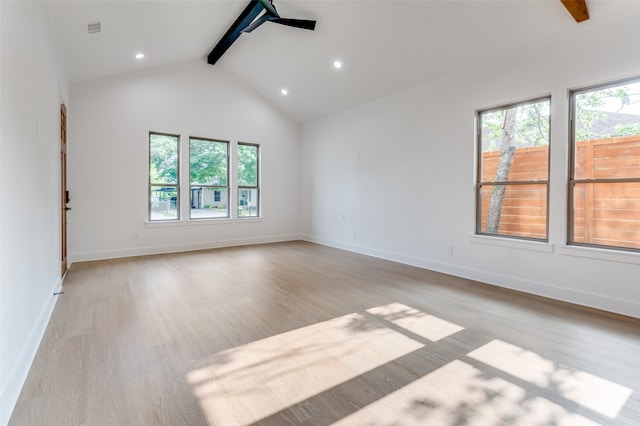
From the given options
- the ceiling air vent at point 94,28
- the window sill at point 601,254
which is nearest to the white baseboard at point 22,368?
Answer: the ceiling air vent at point 94,28

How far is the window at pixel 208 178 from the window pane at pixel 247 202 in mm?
304

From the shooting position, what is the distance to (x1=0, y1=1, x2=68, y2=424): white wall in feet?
5.89

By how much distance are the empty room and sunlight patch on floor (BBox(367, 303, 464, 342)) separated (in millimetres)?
35

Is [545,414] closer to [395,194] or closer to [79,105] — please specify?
[395,194]

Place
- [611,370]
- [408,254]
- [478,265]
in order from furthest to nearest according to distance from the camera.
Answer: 1. [408,254]
2. [478,265]
3. [611,370]

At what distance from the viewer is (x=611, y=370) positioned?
212 centimetres

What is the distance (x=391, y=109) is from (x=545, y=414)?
15.8 feet

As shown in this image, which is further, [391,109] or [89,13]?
[391,109]

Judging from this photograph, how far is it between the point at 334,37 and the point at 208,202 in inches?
161

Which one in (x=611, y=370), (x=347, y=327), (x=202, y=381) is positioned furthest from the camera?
(x=347, y=327)

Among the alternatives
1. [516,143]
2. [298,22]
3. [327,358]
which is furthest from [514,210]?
[298,22]

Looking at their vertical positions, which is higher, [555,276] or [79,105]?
[79,105]

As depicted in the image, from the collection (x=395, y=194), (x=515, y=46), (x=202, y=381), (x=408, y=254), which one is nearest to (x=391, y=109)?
(x=395, y=194)

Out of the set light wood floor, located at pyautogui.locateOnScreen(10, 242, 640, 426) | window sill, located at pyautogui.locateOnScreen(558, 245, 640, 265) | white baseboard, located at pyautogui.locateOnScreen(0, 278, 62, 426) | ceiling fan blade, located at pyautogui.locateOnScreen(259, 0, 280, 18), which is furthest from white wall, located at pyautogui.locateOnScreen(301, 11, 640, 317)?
white baseboard, located at pyautogui.locateOnScreen(0, 278, 62, 426)
